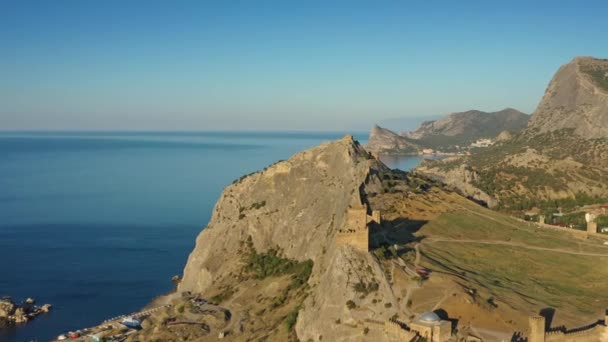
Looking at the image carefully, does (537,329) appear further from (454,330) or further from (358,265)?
(358,265)

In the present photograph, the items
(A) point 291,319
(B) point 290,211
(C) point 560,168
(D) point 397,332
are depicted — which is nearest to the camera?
(D) point 397,332

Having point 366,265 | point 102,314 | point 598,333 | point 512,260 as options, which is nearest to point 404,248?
point 366,265

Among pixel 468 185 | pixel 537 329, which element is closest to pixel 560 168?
pixel 468 185

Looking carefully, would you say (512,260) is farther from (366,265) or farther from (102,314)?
(102,314)

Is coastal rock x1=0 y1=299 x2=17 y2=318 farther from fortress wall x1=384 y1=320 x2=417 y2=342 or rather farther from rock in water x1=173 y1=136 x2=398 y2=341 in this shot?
fortress wall x1=384 y1=320 x2=417 y2=342

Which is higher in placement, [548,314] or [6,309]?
[548,314]

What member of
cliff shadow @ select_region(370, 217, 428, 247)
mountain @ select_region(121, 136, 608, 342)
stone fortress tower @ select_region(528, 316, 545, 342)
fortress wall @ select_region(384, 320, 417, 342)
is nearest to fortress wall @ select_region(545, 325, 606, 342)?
stone fortress tower @ select_region(528, 316, 545, 342)

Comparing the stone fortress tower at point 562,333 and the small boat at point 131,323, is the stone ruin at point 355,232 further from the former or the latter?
the small boat at point 131,323
